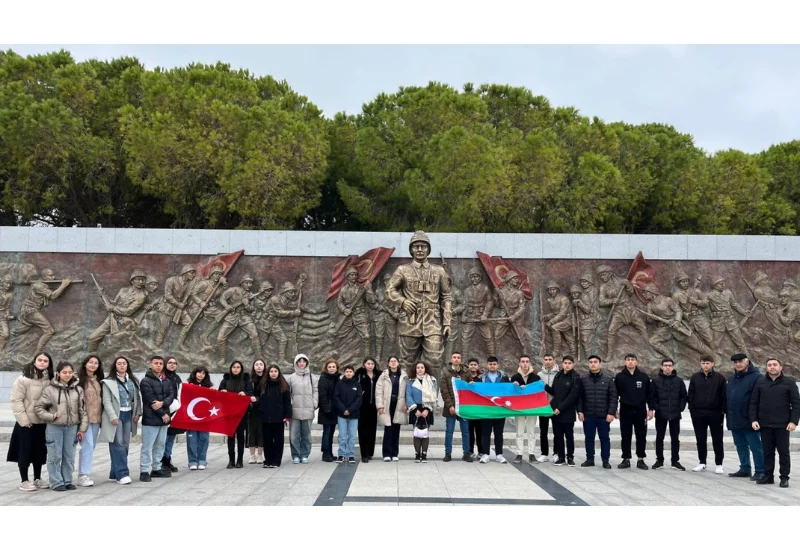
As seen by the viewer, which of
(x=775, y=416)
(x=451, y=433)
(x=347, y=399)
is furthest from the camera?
(x=451, y=433)

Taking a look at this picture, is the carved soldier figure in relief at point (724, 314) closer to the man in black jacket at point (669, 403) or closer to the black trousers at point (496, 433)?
the man in black jacket at point (669, 403)

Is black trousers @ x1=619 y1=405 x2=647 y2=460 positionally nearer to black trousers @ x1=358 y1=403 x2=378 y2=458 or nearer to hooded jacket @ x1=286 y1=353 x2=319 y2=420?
black trousers @ x1=358 y1=403 x2=378 y2=458

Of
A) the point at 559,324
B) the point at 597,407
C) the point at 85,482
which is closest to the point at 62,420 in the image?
the point at 85,482

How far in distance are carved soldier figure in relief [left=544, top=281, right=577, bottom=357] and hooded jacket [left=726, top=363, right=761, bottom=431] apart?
675 cm

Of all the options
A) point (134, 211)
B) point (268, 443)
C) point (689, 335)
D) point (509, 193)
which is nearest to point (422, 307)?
point (268, 443)

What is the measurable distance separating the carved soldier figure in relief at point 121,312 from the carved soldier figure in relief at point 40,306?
908 millimetres

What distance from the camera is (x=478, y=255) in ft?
52.0

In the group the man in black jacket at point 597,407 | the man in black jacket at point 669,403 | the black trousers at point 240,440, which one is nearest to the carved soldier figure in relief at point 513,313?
the man in black jacket at point 669,403

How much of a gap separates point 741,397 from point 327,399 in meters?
4.89

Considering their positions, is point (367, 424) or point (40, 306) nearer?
point (367, 424)

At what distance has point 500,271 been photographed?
15789 mm

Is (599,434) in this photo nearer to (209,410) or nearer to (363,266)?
(209,410)

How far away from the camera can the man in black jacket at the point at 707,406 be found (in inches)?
360
